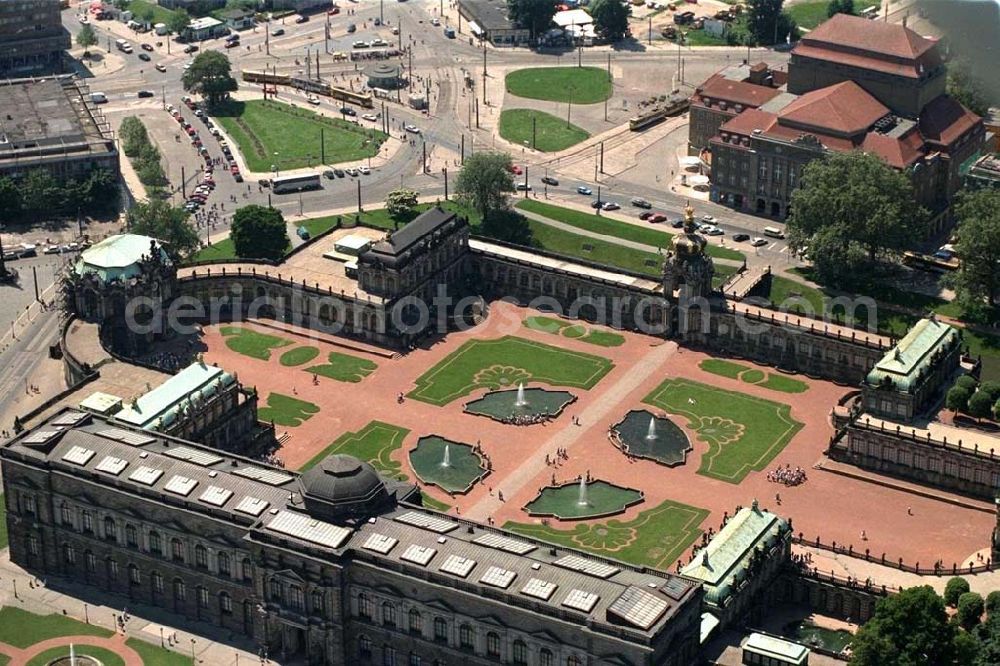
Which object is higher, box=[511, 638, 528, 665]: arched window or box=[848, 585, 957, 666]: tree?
box=[848, 585, 957, 666]: tree

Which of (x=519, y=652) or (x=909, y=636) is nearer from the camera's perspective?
(x=909, y=636)

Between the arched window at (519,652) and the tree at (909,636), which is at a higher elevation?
the tree at (909,636)

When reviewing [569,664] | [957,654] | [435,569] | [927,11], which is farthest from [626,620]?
[927,11]

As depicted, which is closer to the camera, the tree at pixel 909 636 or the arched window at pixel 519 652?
the tree at pixel 909 636

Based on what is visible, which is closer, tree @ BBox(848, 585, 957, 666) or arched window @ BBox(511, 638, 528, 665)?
tree @ BBox(848, 585, 957, 666)

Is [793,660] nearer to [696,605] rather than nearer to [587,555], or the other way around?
[696,605]
